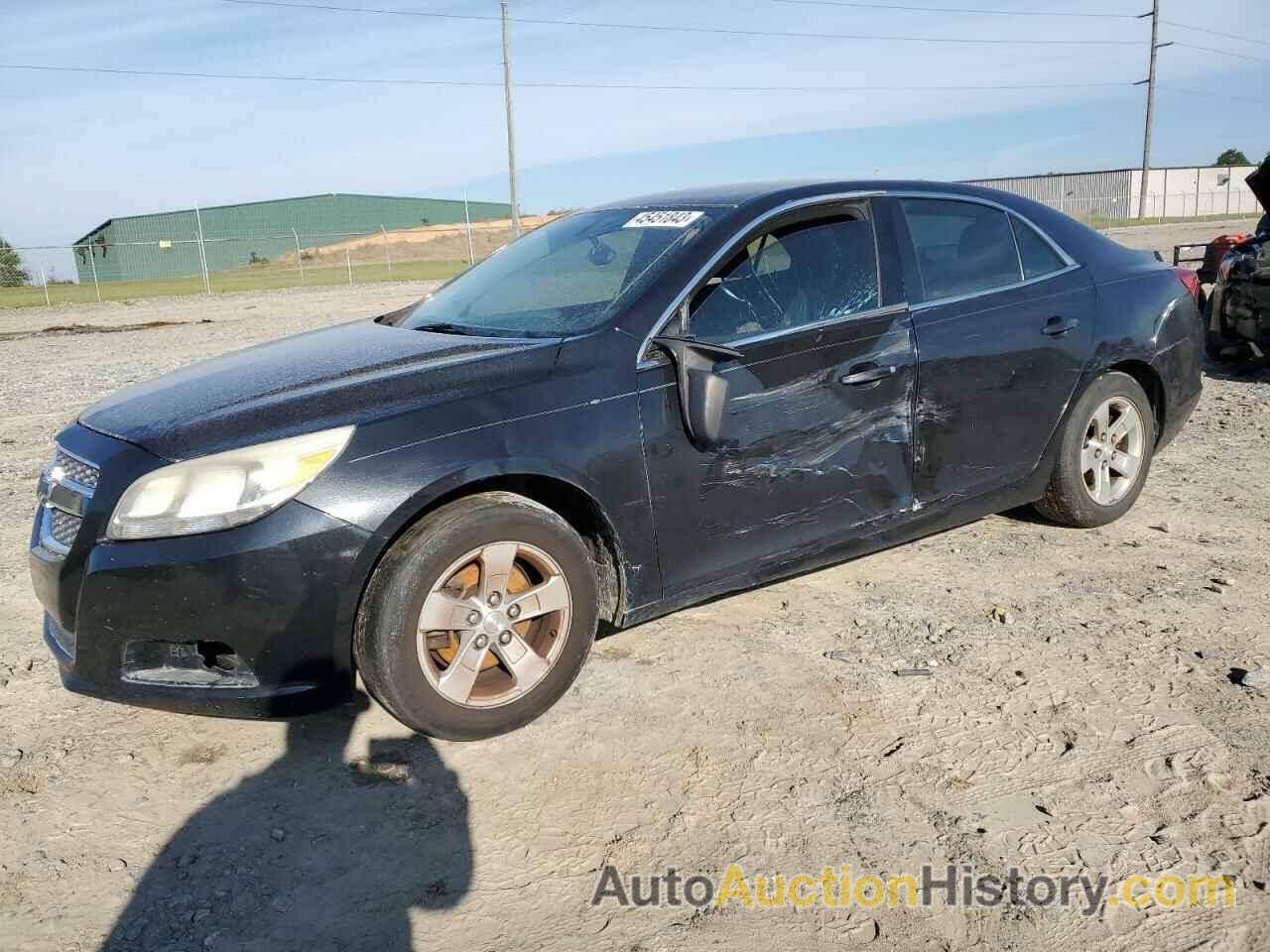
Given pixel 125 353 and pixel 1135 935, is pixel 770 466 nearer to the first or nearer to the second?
pixel 1135 935

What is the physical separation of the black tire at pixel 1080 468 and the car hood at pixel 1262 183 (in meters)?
4.78

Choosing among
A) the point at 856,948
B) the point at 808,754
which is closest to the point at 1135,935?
the point at 856,948

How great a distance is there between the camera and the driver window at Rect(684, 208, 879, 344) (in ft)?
12.2

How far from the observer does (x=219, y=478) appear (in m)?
2.93

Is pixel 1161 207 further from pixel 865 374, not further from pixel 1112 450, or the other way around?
pixel 865 374

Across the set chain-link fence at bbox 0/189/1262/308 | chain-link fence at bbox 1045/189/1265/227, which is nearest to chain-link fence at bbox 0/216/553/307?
chain-link fence at bbox 0/189/1262/308

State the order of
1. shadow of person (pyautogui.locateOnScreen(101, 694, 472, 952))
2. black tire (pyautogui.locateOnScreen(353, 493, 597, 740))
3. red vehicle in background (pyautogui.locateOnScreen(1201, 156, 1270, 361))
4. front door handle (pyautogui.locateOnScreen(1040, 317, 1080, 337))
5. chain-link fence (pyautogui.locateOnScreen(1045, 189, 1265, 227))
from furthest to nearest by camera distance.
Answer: chain-link fence (pyautogui.locateOnScreen(1045, 189, 1265, 227)) < red vehicle in background (pyautogui.locateOnScreen(1201, 156, 1270, 361)) < front door handle (pyautogui.locateOnScreen(1040, 317, 1080, 337)) < black tire (pyautogui.locateOnScreen(353, 493, 597, 740)) < shadow of person (pyautogui.locateOnScreen(101, 694, 472, 952))

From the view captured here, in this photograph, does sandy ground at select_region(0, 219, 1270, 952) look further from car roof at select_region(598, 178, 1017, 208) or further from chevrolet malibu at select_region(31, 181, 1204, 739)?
car roof at select_region(598, 178, 1017, 208)

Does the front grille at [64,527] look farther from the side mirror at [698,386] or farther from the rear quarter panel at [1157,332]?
the rear quarter panel at [1157,332]

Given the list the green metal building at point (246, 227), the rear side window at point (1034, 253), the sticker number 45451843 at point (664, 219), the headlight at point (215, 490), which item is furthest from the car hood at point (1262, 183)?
the green metal building at point (246, 227)

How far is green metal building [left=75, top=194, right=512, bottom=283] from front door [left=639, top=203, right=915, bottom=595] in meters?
36.7

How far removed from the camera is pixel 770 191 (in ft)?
13.3

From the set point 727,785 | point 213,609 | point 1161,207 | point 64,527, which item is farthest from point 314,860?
point 1161,207

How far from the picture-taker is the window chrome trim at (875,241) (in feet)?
11.7
